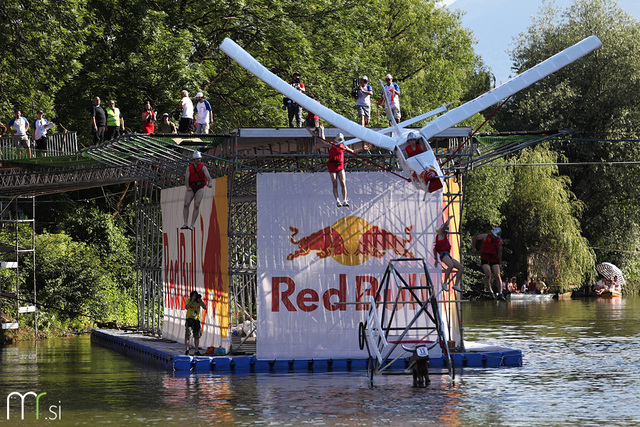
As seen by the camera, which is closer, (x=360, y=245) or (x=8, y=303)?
(x=360, y=245)

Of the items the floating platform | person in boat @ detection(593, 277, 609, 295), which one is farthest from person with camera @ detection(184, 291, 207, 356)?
person in boat @ detection(593, 277, 609, 295)

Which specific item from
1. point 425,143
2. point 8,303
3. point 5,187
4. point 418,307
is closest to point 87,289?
point 8,303

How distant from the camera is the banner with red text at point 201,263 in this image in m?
25.5

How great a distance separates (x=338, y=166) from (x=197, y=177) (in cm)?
392

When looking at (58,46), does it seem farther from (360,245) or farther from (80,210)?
(360,245)

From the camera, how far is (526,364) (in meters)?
25.9

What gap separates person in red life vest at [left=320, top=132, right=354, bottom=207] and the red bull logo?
96 cm

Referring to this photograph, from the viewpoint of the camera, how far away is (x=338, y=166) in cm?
2336

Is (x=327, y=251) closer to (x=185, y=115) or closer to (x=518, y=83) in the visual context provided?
(x=518, y=83)

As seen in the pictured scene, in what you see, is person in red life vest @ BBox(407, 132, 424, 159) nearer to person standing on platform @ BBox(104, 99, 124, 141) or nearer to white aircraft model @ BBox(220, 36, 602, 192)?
white aircraft model @ BBox(220, 36, 602, 192)

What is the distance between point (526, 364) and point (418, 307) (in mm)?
3539

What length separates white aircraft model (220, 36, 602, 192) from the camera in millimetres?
21625

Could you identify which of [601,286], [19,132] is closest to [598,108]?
[601,286]

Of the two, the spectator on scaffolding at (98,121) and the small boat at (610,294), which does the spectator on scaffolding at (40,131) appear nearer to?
the spectator on scaffolding at (98,121)
